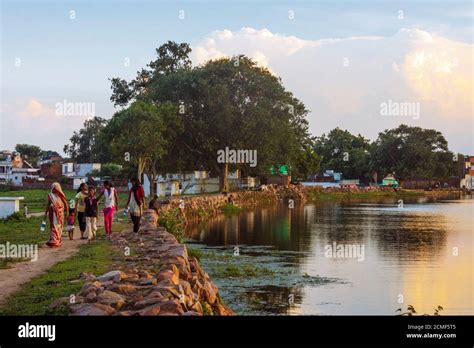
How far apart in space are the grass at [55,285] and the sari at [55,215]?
174cm

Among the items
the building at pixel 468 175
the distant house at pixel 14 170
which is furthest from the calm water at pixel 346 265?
the building at pixel 468 175

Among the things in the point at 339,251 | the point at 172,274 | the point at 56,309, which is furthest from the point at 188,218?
the point at 56,309

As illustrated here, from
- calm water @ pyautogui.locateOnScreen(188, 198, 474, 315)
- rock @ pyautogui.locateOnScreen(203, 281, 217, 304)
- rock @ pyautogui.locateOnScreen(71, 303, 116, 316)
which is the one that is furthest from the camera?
calm water @ pyautogui.locateOnScreen(188, 198, 474, 315)

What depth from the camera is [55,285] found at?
15.5m

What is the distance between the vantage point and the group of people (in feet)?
75.3

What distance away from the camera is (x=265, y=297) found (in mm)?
22188

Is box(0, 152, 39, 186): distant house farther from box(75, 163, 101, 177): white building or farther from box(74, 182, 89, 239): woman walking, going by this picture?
box(74, 182, 89, 239): woman walking

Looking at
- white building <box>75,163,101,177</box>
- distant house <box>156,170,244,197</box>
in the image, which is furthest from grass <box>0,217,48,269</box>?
white building <box>75,163,101,177</box>

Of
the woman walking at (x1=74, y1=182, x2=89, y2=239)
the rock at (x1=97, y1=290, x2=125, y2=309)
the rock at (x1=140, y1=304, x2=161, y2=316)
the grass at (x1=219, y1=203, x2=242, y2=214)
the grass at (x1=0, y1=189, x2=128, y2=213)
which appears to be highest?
the woman walking at (x1=74, y1=182, x2=89, y2=239)

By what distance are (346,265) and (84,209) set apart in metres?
11.6
